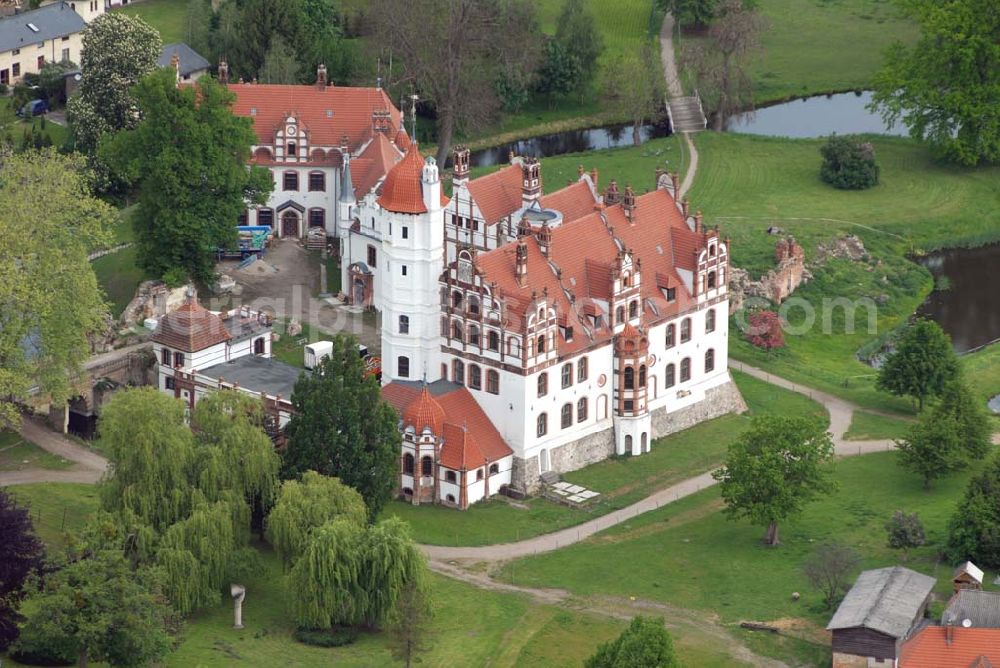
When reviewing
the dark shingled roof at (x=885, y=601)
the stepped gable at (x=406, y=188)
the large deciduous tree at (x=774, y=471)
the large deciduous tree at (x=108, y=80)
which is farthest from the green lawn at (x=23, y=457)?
the dark shingled roof at (x=885, y=601)

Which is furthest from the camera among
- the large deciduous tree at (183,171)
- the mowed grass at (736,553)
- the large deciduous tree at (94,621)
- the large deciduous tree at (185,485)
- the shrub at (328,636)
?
the large deciduous tree at (183,171)

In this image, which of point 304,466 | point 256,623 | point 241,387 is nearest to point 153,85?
point 241,387

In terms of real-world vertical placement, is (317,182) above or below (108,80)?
below

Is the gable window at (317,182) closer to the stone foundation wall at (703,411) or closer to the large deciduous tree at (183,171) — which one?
the large deciduous tree at (183,171)

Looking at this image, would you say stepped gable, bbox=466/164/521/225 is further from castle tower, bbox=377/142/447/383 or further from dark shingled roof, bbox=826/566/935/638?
dark shingled roof, bbox=826/566/935/638

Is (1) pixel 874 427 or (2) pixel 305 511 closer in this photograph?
(2) pixel 305 511

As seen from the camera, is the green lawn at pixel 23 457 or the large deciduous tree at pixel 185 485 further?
the green lawn at pixel 23 457

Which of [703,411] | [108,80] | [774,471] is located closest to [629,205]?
[703,411]

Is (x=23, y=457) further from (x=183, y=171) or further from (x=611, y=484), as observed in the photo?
(x=611, y=484)

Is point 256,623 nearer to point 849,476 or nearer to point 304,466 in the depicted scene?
point 304,466
